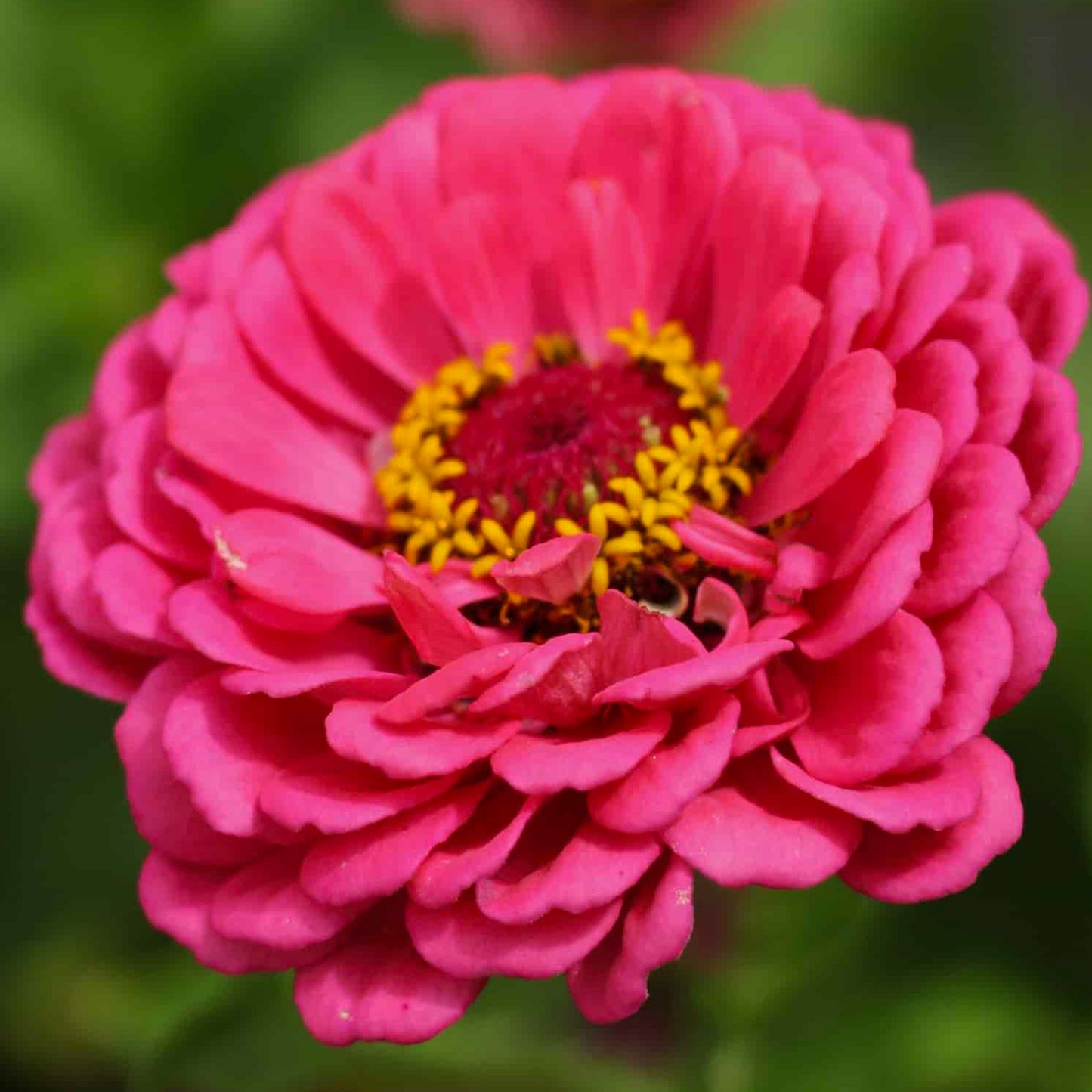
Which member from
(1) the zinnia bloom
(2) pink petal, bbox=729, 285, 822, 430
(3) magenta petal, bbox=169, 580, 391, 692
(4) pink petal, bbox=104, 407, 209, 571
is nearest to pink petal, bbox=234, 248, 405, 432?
(1) the zinnia bloom

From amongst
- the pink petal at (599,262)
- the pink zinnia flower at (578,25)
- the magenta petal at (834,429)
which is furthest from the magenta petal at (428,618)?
the pink zinnia flower at (578,25)

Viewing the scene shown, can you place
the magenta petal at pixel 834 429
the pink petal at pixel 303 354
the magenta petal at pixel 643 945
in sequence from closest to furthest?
the magenta petal at pixel 643 945
the magenta petal at pixel 834 429
the pink petal at pixel 303 354

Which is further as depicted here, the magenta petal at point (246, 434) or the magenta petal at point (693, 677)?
the magenta petal at point (246, 434)

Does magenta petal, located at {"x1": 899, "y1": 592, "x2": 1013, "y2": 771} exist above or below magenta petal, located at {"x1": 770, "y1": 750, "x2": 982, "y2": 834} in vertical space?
above

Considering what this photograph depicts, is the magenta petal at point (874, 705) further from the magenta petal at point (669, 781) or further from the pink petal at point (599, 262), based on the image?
the pink petal at point (599, 262)

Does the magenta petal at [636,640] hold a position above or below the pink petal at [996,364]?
below

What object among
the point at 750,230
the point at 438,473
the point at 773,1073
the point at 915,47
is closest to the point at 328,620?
the point at 438,473

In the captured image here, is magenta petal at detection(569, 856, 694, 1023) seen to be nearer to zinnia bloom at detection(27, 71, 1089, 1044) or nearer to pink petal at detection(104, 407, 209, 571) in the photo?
zinnia bloom at detection(27, 71, 1089, 1044)

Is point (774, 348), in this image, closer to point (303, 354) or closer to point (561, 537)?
point (561, 537)

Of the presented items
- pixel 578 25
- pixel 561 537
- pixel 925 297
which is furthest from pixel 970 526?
pixel 578 25
